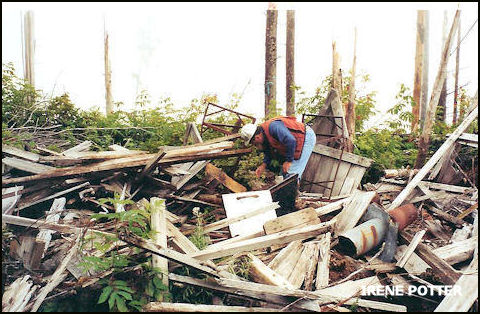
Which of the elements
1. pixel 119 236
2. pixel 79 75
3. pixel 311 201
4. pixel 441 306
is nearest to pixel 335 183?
pixel 311 201

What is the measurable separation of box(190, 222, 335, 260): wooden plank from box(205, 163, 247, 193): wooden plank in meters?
1.52

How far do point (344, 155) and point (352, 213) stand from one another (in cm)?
209

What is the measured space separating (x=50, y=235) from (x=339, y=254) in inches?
125

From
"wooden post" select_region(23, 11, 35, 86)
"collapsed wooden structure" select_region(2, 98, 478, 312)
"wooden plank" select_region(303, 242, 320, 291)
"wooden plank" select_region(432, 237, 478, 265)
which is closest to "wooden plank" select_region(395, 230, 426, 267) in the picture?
"collapsed wooden structure" select_region(2, 98, 478, 312)

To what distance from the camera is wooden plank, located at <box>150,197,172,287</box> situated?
3208 millimetres

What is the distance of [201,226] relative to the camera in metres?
4.46

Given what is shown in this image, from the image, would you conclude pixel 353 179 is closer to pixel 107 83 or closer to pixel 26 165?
pixel 26 165

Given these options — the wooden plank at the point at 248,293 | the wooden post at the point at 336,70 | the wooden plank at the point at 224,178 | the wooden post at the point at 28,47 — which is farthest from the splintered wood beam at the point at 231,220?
the wooden post at the point at 28,47

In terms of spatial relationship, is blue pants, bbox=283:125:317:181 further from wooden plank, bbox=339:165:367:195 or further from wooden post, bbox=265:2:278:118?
wooden post, bbox=265:2:278:118

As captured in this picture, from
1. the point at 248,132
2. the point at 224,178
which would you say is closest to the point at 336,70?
the point at 248,132

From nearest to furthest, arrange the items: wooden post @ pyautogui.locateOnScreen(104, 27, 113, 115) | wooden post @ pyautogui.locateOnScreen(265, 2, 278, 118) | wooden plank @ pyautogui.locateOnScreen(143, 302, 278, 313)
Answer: wooden plank @ pyautogui.locateOnScreen(143, 302, 278, 313) → wooden post @ pyautogui.locateOnScreen(265, 2, 278, 118) → wooden post @ pyautogui.locateOnScreen(104, 27, 113, 115)

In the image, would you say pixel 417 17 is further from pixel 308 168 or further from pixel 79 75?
pixel 79 75

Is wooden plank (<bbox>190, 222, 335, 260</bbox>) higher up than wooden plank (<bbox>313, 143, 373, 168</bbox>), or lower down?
lower down

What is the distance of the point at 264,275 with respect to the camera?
3355 mm
